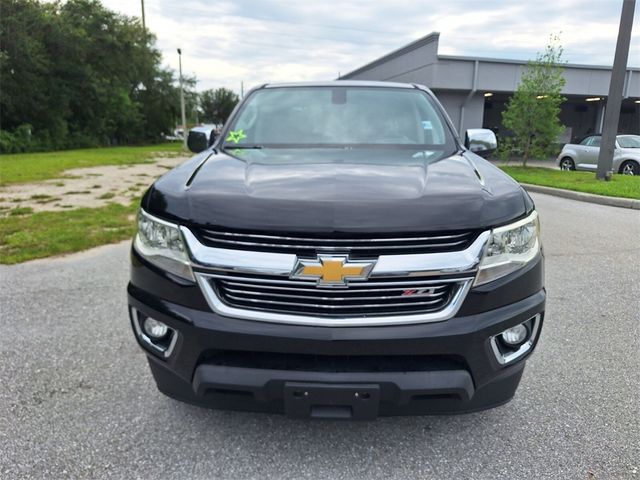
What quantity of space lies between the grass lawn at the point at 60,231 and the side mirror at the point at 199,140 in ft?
9.04

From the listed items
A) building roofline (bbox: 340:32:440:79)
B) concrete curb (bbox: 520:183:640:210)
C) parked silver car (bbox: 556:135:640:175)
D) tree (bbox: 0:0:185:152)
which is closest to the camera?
concrete curb (bbox: 520:183:640:210)

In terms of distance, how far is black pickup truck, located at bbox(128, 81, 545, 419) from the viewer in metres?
1.87

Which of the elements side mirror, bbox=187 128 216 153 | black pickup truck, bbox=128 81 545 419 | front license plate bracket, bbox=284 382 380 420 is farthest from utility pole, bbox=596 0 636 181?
front license plate bracket, bbox=284 382 380 420

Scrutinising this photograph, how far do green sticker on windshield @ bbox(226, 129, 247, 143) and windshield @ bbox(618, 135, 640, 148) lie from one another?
1596 centimetres

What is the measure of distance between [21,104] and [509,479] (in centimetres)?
3598

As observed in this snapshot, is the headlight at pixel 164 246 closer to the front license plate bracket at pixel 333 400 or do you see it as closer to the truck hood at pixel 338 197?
the truck hood at pixel 338 197

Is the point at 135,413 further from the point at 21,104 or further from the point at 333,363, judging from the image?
the point at 21,104

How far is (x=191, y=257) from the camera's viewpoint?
1.94 meters

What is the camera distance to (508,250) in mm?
1989

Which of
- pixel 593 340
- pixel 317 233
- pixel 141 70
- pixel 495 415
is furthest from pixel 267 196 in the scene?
pixel 141 70

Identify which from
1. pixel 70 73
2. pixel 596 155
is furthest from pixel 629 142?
pixel 70 73

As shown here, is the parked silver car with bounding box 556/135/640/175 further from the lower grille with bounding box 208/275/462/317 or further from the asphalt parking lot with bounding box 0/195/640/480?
the lower grille with bounding box 208/275/462/317

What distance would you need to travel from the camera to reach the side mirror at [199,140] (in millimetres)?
3802

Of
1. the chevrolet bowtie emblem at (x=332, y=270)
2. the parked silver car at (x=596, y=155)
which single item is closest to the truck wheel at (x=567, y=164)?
the parked silver car at (x=596, y=155)
